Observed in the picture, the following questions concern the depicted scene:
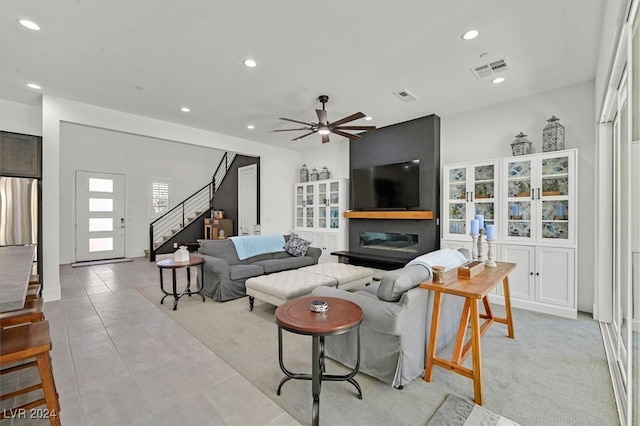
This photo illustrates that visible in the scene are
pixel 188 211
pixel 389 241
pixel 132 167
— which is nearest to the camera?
pixel 389 241

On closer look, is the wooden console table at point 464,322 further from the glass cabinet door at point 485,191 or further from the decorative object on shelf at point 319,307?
the glass cabinet door at point 485,191

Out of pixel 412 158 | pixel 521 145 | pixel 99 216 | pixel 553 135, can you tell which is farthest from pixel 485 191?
pixel 99 216

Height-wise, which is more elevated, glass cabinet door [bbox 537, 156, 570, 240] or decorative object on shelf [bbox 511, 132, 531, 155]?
decorative object on shelf [bbox 511, 132, 531, 155]

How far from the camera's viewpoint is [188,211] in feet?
30.8

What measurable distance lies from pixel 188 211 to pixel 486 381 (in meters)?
9.22

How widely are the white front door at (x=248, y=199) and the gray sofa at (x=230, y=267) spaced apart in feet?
7.41

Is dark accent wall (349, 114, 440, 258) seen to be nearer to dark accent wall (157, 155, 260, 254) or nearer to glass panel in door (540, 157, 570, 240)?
glass panel in door (540, 157, 570, 240)

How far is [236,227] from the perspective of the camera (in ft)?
26.6

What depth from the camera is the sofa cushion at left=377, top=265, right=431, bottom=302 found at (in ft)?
6.92

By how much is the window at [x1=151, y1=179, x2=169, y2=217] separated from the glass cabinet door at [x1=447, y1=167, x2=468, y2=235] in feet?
26.6

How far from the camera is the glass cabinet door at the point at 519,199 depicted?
381 centimetres

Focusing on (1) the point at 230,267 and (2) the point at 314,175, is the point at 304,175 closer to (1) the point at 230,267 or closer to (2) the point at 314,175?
(2) the point at 314,175

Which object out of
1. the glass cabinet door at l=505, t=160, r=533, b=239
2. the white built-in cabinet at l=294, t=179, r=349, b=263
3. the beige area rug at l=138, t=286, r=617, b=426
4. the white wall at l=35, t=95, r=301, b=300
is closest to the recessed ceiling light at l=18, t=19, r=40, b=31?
the white wall at l=35, t=95, r=301, b=300

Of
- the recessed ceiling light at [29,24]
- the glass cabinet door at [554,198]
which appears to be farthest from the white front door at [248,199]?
the glass cabinet door at [554,198]
